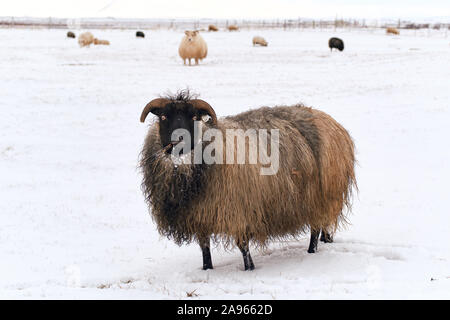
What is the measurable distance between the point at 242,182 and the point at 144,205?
4.71 metres

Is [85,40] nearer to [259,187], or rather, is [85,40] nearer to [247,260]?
[247,260]

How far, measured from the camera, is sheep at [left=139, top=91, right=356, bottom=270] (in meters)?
6.04

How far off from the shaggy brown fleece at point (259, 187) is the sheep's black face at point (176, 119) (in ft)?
1.01

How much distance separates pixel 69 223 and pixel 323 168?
15.0ft

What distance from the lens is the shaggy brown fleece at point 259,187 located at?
6.11 m

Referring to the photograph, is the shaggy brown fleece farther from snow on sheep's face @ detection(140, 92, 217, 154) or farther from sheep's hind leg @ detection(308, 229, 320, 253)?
snow on sheep's face @ detection(140, 92, 217, 154)

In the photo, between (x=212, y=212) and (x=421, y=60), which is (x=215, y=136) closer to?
(x=212, y=212)

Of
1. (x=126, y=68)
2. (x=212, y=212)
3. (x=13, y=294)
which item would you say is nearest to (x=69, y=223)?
(x=13, y=294)

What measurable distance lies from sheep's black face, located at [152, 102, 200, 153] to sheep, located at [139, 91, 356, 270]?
0.03 ft

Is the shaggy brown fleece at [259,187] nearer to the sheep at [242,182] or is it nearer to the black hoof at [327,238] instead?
the sheep at [242,182]

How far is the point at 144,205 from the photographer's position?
10.5 meters

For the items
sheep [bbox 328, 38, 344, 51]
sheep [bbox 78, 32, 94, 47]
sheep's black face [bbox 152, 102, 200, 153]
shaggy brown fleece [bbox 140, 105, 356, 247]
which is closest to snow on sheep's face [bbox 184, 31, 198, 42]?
sheep [bbox 328, 38, 344, 51]

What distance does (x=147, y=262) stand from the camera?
7.52m

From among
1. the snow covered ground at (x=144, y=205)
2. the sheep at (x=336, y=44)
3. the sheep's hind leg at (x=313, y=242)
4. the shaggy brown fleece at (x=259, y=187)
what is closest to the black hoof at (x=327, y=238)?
the snow covered ground at (x=144, y=205)
